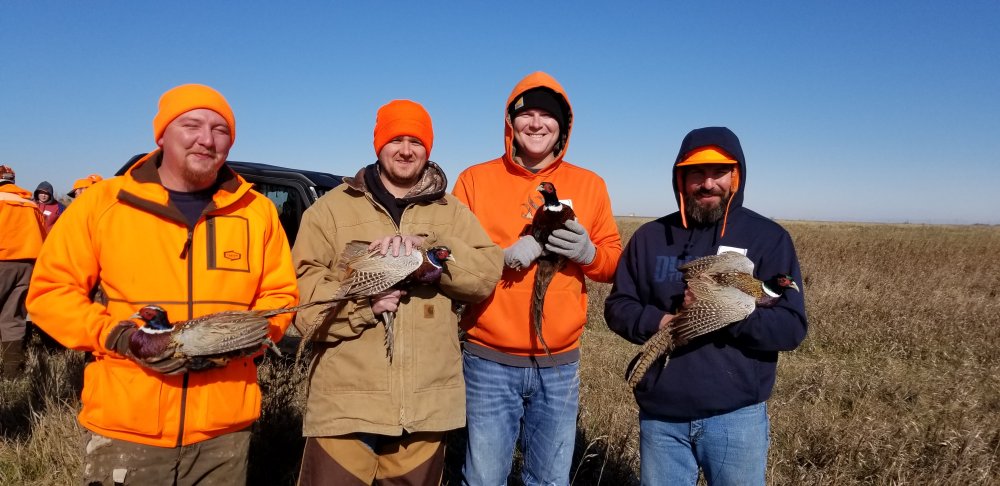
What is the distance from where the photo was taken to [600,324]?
945cm

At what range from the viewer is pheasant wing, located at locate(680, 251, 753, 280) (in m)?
2.68

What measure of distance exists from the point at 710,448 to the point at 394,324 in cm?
181

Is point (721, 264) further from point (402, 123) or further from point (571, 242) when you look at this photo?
point (402, 123)

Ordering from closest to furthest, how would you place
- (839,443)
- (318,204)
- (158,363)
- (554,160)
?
(158,363) → (318,204) → (554,160) → (839,443)

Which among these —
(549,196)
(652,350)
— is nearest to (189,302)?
(549,196)

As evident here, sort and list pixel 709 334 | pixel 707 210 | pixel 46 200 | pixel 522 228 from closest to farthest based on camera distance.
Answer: pixel 709 334, pixel 707 210, pixel 522 228, pixel 46 200

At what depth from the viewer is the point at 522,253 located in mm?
2924

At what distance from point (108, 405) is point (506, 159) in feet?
8.10

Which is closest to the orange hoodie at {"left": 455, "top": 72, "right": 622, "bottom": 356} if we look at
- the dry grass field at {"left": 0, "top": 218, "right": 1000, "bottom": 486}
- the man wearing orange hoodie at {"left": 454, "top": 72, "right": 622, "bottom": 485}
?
the man wearing orange hoodie at {"left": 454, "top": 72, "right": 622, "bottom": 485}

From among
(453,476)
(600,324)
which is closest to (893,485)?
(453,476)

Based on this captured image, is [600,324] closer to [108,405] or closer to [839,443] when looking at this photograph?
[839,443]

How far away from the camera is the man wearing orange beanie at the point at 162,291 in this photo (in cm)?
230

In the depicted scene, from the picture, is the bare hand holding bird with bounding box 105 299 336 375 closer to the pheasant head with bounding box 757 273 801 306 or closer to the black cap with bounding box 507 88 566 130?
the black cap with bounding box 507 88 566 130

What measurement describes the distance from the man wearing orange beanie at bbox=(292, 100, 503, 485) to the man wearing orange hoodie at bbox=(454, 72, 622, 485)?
22cm
